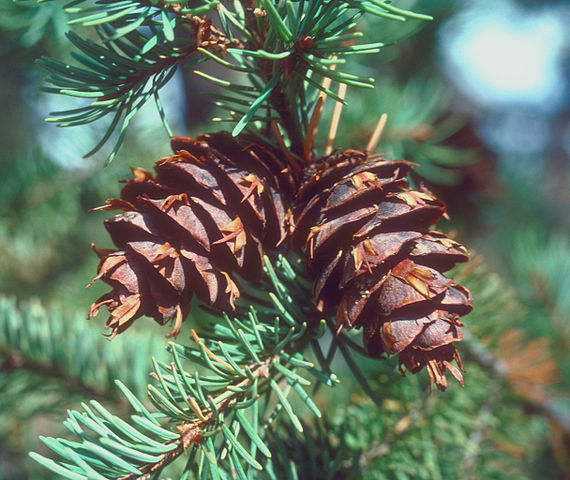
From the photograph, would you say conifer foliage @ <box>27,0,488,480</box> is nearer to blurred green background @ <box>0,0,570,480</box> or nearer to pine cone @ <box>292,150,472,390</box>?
pine cone @ <box>292,150,472,390</box>

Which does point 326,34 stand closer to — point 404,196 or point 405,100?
point 404,196

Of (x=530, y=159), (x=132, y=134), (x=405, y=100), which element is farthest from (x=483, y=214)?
(x=132, y=134)

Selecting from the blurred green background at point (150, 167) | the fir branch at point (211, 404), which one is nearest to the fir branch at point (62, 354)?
the blurred green background at point (150, 167)

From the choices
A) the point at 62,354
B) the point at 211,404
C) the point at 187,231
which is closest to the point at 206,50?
the point at 187,231

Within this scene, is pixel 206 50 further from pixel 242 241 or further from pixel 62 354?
pixel 62 354

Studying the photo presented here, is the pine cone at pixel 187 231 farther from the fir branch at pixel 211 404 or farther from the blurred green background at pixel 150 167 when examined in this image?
the blurred green background at pixel 150 167

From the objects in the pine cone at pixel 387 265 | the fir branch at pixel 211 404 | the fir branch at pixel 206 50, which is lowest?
the fir branch at pixel 211 404
